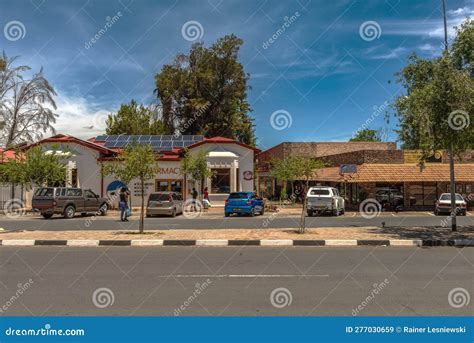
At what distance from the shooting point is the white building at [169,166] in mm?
33312

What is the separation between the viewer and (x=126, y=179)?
1712 centimetres

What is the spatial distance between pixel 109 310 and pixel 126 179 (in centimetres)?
1125

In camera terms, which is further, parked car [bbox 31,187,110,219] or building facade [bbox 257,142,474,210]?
building facade [bbox 257,142,474,210]

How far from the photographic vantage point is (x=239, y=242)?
46.3 feet

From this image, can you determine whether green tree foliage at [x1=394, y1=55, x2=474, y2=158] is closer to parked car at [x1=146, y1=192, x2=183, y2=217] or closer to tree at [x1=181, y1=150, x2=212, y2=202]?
parked car at [x1=146, y1=192, x2=183, y2=217]

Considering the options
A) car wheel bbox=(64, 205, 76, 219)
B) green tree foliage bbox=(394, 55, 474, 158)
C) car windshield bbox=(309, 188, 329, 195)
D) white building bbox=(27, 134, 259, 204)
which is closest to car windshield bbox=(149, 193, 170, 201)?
car wheel bbox=(64, 205, 76, 219)

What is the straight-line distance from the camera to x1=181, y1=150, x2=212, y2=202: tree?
31.8 m

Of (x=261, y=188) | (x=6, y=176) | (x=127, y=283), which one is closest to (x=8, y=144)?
(x=6, y=176)

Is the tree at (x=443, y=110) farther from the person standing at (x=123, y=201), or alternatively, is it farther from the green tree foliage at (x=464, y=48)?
the person standing at (x=123, y=201)

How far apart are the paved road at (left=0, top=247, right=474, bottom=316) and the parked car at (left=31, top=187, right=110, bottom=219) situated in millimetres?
12513

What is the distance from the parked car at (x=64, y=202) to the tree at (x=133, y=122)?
2916 centimetres

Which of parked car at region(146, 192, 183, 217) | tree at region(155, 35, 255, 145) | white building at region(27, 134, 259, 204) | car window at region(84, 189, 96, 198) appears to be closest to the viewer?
parked car at region(146, 192, 183, 217)

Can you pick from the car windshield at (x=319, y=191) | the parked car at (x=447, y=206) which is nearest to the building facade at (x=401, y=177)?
the parked car at (x=447, y=206)

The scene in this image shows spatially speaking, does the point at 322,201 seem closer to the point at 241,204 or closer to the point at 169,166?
the point at 241,204
